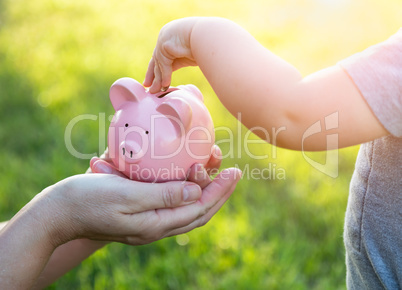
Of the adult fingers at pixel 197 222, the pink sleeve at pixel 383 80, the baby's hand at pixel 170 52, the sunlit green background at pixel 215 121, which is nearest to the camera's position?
the pink sleeve at pixel 383 80

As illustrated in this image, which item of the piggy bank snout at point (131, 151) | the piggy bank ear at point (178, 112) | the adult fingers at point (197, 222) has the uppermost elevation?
the piggy bank ear at point (178, 112)

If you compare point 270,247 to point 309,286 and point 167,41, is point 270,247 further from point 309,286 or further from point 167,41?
point 167,41

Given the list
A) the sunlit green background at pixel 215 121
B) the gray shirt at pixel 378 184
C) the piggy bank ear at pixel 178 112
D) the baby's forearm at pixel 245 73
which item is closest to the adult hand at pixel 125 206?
the piggy bank ear at pixel 178 112

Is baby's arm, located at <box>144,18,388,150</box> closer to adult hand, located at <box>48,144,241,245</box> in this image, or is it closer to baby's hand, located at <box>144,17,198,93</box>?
baby's hand, located at <box>144,17,198,93</box>

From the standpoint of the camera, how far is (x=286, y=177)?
237 cm

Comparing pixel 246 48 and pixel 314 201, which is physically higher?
pixel 246 48

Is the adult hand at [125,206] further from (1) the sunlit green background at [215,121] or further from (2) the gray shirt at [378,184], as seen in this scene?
(1) the sunlit green background at [215,121]

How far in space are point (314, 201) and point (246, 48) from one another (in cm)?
128

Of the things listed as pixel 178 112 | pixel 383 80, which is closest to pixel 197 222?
pixel 178 112

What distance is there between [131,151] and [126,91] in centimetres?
17

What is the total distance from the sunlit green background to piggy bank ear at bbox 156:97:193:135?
789 millimetres

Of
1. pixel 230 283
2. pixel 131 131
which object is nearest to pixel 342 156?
pixel 230 283

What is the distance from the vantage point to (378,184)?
44.5 inches

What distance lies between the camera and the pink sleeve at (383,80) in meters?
0.94
